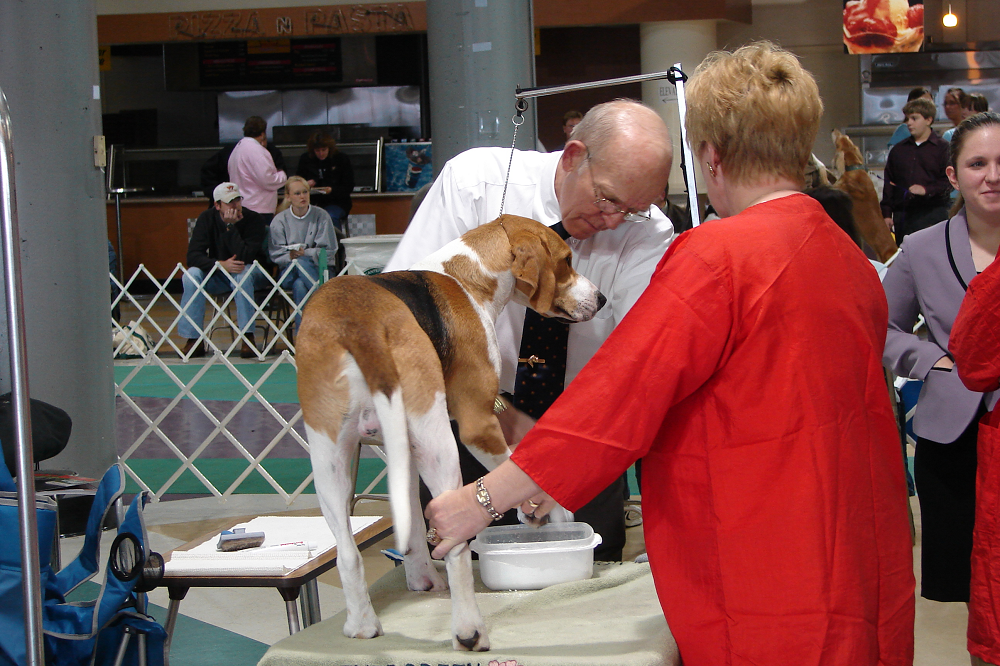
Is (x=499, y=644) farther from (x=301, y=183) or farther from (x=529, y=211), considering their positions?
(x=301, y=183)

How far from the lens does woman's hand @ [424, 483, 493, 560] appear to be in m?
1.46

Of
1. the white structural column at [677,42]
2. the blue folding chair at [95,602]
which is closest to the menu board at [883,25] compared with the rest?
the white structural column at [677,42]

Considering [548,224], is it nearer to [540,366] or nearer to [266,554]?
[540,366]

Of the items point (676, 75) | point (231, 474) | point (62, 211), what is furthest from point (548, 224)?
point (231, 474)

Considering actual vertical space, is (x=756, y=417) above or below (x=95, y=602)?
above

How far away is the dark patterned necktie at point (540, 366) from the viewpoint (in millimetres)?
2551

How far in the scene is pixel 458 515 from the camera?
147 centimetres

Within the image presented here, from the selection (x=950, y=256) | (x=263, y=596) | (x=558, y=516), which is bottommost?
(x=263, y=596)

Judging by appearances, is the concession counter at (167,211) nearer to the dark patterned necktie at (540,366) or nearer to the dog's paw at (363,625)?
the dark patterned necktie at (540,366)

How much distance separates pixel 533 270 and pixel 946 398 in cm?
134

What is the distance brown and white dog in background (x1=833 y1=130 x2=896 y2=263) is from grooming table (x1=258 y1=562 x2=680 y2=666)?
581 centimetres

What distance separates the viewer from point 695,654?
1.48m

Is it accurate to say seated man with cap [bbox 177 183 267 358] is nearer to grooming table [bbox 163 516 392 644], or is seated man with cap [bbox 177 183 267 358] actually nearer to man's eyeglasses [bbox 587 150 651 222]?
grooming table [bbox 163 516 392 644]

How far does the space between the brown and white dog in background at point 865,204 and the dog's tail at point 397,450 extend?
625cm
